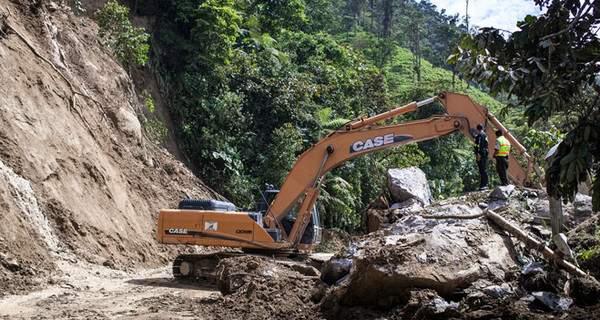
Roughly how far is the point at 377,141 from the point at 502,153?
251 centimetres

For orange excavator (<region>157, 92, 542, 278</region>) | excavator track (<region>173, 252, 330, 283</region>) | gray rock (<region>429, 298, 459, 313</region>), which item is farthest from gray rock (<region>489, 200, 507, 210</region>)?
excavator track (<region>173, 252, 330, 283</region>)

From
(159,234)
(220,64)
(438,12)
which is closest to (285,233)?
(159,234)

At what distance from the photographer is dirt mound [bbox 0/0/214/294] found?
32.8 feet

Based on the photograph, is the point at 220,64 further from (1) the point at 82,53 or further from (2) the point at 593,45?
(2) the point at 593,45

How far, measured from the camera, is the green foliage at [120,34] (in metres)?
16.5

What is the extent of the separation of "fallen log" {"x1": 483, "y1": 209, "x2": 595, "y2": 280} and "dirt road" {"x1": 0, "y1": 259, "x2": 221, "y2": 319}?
4620 millimetres

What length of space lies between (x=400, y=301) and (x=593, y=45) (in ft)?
12.7

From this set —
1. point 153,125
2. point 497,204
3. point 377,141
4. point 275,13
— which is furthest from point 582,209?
point 275,13

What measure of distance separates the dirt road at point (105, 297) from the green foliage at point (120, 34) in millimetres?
7789

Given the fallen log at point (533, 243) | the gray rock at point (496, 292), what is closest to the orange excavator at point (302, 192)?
the fallen log at point (533, 243)

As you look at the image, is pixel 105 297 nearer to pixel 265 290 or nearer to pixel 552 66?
pixel 265 290

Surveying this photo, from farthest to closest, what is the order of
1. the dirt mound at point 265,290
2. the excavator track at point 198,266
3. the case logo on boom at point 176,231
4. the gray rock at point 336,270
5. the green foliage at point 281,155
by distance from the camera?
the green foliage at point 281,155
the excavator track at point 198,266
the case logo on boom at point 176,231
the gray rock at point 336,270
the dirt mound at point 265,290

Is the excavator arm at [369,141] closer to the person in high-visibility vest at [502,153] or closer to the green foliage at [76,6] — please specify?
the person in high-visibility vest at [502,153]

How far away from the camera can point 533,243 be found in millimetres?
7867
